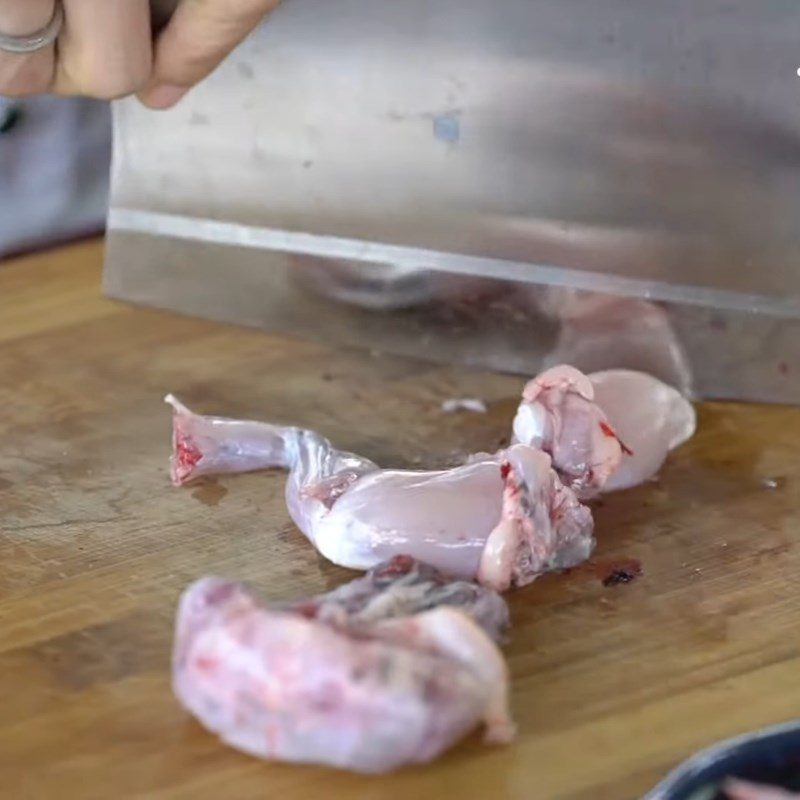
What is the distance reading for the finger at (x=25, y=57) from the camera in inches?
47.0

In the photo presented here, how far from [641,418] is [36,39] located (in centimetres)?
63

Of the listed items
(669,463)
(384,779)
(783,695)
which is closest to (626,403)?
(669,463)

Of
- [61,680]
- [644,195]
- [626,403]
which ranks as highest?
[644,195]

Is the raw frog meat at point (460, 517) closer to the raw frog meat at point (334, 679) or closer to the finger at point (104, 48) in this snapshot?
the raw frog meat at point (334, 679)

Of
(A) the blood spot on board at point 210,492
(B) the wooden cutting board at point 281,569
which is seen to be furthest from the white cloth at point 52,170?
(A) the blood spot on board at point 210,492

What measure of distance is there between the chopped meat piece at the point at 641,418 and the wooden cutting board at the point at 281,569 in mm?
18

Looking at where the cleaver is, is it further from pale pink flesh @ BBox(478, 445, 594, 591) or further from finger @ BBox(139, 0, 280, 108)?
pale pink flesh @ BBox(478, 445, 594, 591)

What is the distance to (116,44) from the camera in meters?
Answer: 1.26

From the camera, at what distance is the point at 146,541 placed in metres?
1.25

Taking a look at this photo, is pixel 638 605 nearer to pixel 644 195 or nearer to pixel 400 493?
pixel 400 493

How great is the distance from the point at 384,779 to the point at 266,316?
71 cm

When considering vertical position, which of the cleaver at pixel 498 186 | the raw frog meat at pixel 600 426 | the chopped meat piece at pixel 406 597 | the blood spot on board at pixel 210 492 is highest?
the cleaver at pixel 498 186

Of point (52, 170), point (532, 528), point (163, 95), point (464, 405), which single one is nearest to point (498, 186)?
point (464, 405)

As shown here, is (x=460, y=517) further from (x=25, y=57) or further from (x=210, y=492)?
(x=25, y=57)
